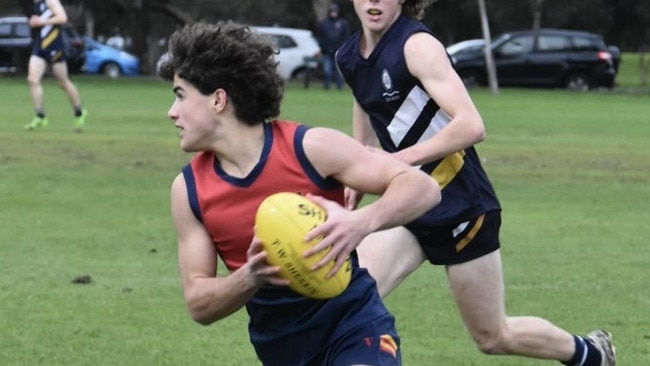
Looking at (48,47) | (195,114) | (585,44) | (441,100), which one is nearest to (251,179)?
(195,114)

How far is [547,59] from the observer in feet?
140

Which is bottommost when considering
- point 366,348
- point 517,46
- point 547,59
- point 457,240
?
point 547,59

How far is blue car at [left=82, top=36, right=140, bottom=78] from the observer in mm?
53031

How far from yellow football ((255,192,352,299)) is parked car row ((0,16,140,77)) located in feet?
138

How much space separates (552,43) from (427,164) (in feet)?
122

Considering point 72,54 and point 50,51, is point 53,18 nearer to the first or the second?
point 50,51

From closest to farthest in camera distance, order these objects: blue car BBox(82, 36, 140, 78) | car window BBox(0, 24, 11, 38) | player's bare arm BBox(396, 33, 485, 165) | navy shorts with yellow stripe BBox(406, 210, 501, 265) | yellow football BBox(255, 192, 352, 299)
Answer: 1. yellow football BBox(255, 192, 352, 299)
2. player's bare arm BBox(396, 33, 485, 165)
3. navy shorts with yellow stripe BBox(406, 210, 501, 265)
4. car window BBox(0, 24, 11, 38)
5. blue car BBox(82, 36, 140, 78)

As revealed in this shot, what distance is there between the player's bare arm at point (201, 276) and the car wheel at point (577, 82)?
39.4m

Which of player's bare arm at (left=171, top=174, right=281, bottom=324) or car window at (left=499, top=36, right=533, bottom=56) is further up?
player's bare arm at (left=171, top=174, right=281, bottom=324)

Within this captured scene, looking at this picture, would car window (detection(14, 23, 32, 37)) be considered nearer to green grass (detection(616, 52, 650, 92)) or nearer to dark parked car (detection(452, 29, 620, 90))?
dark parked car (detection(452, 29, 620, 90))

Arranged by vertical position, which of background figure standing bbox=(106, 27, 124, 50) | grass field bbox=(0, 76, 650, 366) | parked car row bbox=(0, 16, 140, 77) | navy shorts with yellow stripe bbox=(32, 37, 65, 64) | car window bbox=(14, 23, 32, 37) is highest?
grass field bbox=(0, 76, 650, 366)

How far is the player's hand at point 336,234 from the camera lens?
4.22 m

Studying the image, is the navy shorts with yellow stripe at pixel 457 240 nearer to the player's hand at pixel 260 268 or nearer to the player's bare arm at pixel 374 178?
the player's bare arm at pixel 374 178

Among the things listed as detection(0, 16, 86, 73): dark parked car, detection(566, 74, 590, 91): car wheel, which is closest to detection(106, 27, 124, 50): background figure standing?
detection(0, 16, 86, 73): dark parked car
